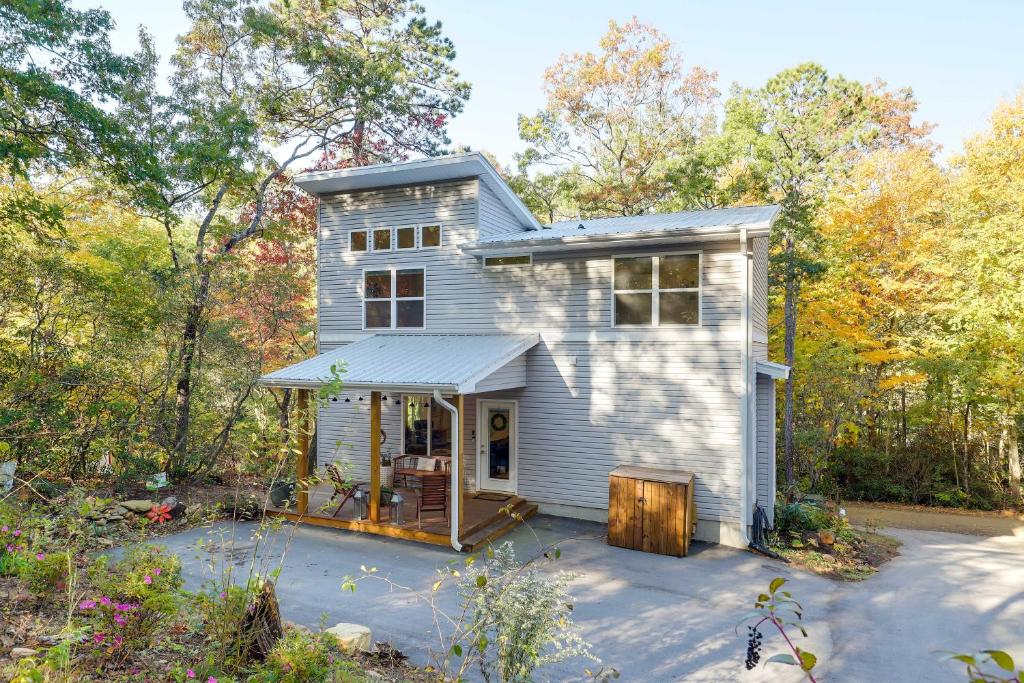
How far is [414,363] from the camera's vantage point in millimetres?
9680

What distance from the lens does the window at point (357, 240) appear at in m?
12.1

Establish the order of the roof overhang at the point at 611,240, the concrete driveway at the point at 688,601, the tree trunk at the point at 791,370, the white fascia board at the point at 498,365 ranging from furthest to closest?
the tree trunk at the point at 791,370 → the roof overhang at the point at 611,240 → the white fascia board at the point at 498,365 → the concrete driveway at the point at 688,601

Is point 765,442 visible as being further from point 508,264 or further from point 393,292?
point 393,292

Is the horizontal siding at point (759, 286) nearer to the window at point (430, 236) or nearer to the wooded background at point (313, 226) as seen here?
the wooded background at point (313, 226)

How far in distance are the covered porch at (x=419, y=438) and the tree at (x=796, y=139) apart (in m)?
8.62

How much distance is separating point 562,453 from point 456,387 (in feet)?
10.6

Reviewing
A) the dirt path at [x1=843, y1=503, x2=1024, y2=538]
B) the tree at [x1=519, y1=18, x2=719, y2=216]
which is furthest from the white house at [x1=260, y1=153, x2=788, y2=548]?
the tree at [x1=519, y1=18, x2=719, y2=216]

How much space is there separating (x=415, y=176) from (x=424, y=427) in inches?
199

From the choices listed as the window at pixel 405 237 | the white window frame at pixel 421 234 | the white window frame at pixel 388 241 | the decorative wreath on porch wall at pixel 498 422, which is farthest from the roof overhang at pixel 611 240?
the decorative wreath on porch wall at pixel 498 422

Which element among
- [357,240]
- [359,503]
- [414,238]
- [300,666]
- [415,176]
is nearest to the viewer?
[300,666]

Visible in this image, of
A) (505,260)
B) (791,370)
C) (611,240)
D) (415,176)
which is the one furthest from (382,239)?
(791,370)

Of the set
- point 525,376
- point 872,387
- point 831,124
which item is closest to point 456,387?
point 525,376

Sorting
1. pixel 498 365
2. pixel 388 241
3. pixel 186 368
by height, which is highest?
pixel 388 241

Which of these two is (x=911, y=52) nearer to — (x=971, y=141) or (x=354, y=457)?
(x=971, y=141)
